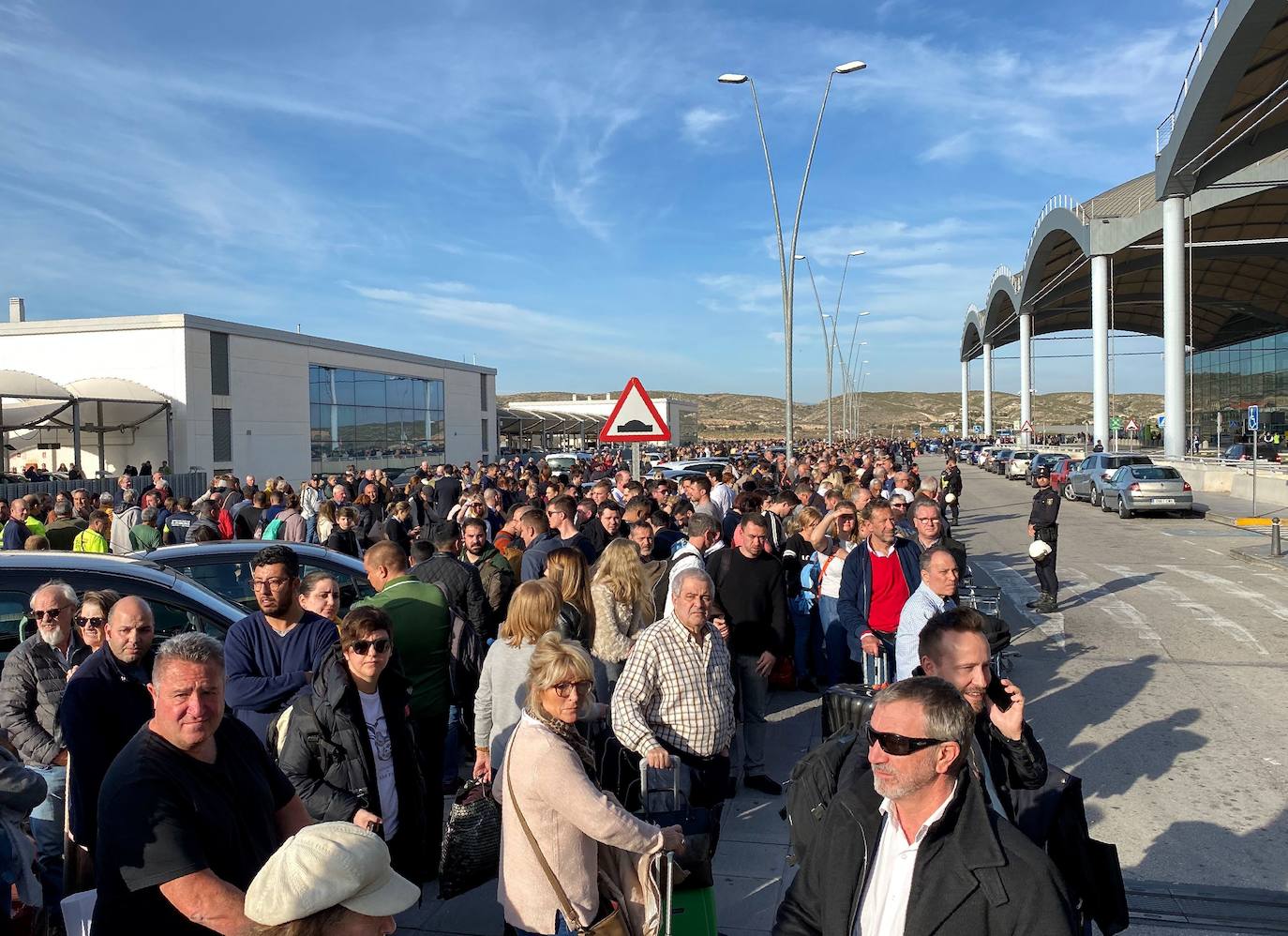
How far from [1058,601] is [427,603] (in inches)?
405

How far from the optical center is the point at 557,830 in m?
3.34

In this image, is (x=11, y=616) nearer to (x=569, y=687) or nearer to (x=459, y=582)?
(x=459, y=582)

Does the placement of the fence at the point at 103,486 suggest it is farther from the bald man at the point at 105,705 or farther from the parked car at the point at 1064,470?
the parked car at the point at 1064,470

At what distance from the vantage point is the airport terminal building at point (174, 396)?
2775cm

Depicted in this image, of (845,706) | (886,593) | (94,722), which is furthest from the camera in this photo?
(886,593)

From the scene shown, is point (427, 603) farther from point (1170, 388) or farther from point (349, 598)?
point (1170, 388)

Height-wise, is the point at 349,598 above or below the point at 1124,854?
above

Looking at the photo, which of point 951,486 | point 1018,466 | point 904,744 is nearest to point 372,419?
point 951,486

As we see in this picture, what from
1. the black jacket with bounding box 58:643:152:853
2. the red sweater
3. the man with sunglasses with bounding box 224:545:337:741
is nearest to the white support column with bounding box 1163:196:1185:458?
the red sweater

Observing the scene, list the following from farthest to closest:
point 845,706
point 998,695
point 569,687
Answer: point 845,706, point 569,687, point 998,695

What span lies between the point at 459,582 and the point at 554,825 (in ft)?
11.9

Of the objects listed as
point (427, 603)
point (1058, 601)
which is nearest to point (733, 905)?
point (427, 603)

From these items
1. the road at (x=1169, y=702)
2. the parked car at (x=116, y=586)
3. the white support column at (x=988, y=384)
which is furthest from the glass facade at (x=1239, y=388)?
the parked car at (x=116, y=586)

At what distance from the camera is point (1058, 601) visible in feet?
42.2
